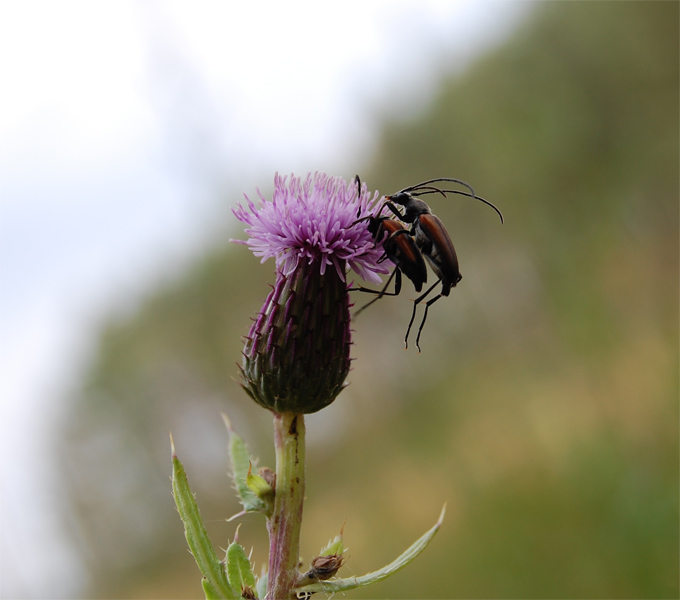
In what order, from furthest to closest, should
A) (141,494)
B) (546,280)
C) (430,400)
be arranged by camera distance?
1. (141,494)
2. (430,400)
3. (546,280)

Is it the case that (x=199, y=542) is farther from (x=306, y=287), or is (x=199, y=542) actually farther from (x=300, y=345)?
(x=306, y=287)

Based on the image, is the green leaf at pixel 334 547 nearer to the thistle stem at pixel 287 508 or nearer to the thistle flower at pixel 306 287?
the thistle stem at pixel 287 508

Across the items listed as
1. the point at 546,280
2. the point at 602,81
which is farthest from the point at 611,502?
the point at 602,81

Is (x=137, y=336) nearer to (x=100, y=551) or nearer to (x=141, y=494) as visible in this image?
(x=141, y=494)

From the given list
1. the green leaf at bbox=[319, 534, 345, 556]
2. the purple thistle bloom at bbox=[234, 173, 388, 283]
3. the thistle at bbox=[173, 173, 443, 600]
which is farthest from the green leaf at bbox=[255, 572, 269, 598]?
the purple thistle bloom at bbox=[234, 173, 388, 283]

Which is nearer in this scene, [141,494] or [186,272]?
[186,272]

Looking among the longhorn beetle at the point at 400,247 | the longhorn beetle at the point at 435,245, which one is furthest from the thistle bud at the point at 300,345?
the longhorn beetle at the point at 435,245

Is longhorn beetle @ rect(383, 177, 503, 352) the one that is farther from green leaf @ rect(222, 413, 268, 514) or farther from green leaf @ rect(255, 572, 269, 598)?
green leaf @ rect(255, 572, 269, 598)
